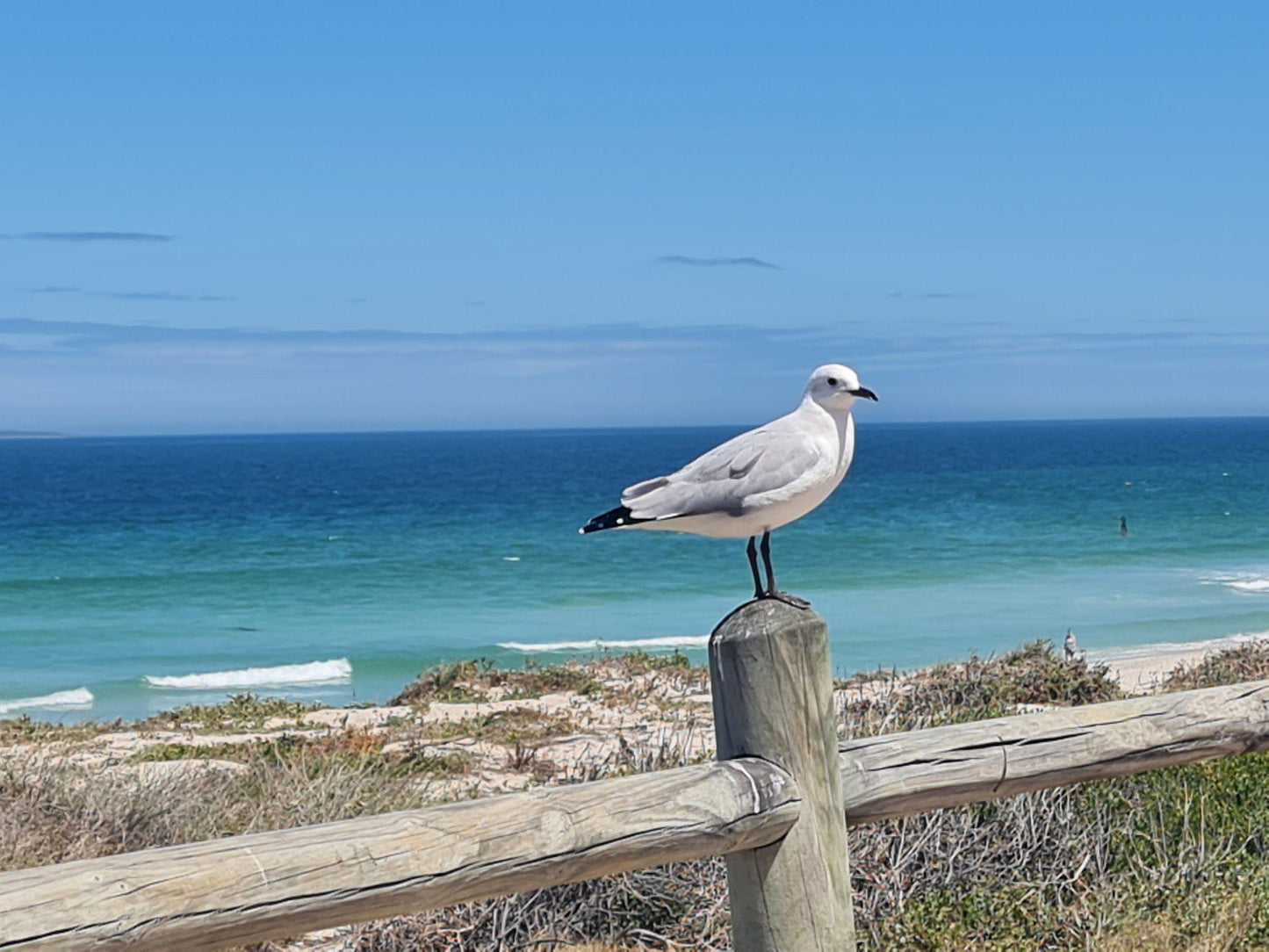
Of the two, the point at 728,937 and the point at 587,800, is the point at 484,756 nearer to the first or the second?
the point at 728,937

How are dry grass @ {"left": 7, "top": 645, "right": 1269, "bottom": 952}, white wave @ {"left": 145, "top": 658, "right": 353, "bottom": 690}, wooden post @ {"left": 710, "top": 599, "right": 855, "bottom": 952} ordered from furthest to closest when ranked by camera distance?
white wave @ {"left": 145, "top": 658, "right": 353, "bottom": 690}
dry grass @ {"left": 7, "top": 645, "right": 1269, "bottom": 952}
wooden post @ {"left": 710, "top": 599, "right": 855, "bottom": 952}

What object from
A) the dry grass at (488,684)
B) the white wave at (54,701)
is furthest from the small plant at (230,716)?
the white wave at (54,701)

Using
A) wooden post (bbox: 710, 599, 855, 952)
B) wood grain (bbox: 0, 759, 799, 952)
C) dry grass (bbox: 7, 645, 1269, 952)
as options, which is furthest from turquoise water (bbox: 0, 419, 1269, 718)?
wood grain (bbox: 0, 759, 799, 952)

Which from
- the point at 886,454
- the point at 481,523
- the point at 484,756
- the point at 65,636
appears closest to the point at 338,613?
the point at 65,636

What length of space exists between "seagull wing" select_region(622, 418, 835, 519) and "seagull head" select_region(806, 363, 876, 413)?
13cm

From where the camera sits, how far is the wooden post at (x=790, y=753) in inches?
127

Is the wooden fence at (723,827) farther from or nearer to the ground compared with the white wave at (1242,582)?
farther from the ground

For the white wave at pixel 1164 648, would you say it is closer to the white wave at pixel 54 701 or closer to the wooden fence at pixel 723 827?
the white wave at pixel 54 701

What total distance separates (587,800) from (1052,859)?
2.87 m

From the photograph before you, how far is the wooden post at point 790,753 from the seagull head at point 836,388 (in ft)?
2.63

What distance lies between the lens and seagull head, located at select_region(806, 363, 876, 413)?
152 inches

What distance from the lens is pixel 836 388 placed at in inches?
153

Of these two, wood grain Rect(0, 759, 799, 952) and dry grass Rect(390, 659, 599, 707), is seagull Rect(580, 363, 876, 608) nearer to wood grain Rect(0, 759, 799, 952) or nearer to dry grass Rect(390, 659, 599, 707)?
wood grain Rect(0, 759, 799, 952)

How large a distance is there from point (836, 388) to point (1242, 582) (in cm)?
2824
